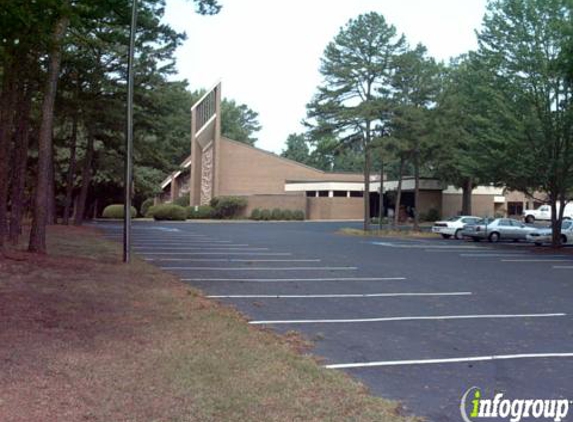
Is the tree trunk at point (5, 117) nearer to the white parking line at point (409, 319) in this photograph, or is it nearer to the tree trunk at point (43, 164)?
the tree trunk at point (43, 164)

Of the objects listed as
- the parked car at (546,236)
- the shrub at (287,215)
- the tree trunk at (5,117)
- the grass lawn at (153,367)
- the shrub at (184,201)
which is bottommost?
the grass lawn at (153,367)

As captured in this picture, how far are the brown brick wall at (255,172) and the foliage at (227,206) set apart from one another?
→ 334cm

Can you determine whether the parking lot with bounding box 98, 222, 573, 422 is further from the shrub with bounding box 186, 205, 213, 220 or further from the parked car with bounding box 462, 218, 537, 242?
the shrub with bounding box 186, 205, 213, 220

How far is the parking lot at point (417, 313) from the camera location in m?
6.56

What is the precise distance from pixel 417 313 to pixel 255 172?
185 ft

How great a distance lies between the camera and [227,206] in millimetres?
60562

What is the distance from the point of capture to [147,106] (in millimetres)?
32969

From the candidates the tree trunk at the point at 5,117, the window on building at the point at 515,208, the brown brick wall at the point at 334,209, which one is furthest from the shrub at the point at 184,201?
the tree trunk at the point at 5,117

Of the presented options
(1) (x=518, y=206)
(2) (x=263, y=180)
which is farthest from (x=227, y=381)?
(1) (x=518, y=206)

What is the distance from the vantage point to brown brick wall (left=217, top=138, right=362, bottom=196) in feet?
213

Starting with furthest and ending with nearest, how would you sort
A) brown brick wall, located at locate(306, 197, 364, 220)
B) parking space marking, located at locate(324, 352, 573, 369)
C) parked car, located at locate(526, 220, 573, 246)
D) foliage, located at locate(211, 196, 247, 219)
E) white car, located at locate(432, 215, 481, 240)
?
brown brick wall, located at locate(306, 197, 364, 220), foliage, located at locate(211, 196, 247, 219), white car, located at locate(432, 215, 481, 240), parked car, located at locate(526, 220, 573, 246), parking space marking, located at locate(324, 352, 573, 369)

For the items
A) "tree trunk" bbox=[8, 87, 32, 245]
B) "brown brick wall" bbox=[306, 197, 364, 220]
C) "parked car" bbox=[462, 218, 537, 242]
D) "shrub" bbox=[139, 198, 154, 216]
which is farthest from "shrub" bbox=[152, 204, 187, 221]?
"tree trunk" bbox=[8, 87, 32, 245]

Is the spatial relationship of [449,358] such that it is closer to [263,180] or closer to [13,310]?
[13,310]

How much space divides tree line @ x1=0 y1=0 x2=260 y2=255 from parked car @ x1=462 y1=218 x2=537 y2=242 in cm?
1722
